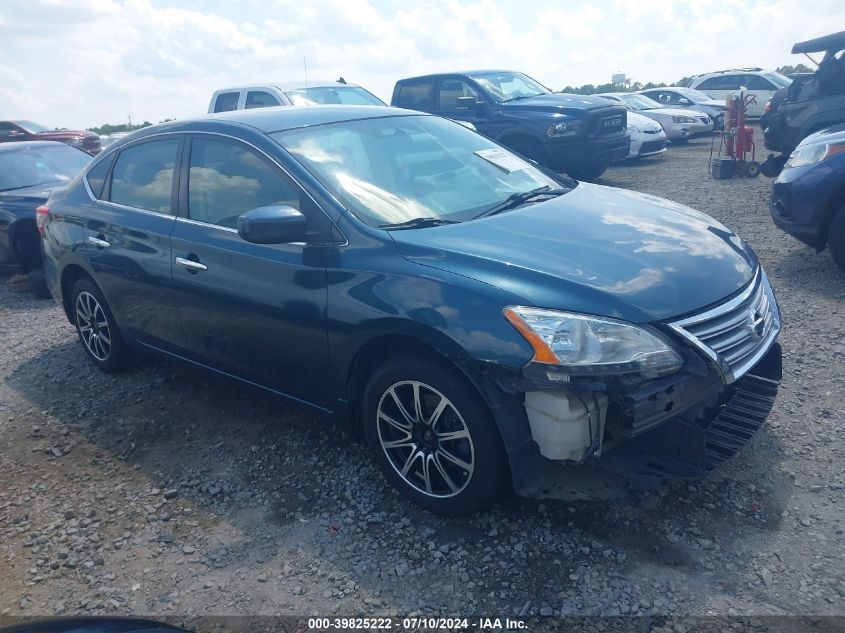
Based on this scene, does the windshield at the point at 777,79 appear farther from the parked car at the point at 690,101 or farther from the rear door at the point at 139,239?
the rear door at the point at 139,239

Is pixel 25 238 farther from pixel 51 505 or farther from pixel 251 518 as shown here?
pixel 251 518

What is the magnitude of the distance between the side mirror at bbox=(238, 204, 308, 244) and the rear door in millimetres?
1080

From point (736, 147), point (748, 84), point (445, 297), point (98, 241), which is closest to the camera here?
point (445, 297)

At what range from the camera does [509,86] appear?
39.8 feet

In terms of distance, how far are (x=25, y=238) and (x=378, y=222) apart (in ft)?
20.5

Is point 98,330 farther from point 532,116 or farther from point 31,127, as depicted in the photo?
point 31,127

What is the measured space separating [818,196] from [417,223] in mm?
4211

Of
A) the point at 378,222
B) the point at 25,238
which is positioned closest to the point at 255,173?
the point at 378,222

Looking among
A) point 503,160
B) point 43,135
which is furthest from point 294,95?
point 43,135

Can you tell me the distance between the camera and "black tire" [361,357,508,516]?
10.0ft

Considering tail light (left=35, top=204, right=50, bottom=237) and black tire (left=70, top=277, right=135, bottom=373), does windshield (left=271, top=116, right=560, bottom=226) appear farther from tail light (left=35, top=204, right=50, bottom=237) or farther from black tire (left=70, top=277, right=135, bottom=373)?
tail light (left=35, top=204, right=50, bottom=237)

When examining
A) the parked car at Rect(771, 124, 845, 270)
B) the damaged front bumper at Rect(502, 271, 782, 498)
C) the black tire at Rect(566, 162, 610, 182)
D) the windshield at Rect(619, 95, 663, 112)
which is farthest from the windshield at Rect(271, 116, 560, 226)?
the windshield at Rect(619, 95, 663, 112)

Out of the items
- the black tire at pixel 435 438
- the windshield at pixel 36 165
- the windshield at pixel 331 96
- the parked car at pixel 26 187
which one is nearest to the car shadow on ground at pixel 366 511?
the black tire at pixel 435 438

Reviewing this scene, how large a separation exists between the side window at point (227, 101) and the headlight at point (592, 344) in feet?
31.9
